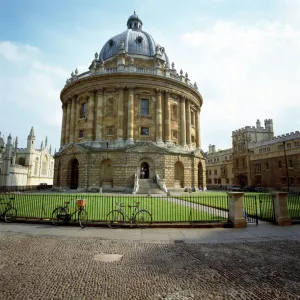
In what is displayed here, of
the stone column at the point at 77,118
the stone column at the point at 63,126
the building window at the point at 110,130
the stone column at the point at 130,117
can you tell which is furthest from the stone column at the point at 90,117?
the stone column at the point at 63,126

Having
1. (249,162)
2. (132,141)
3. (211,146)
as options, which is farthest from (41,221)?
(211,146)

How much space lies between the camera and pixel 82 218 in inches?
408

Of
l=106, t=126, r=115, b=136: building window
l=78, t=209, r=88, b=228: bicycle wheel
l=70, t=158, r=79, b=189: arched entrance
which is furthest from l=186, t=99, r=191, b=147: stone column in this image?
l=78, t=209, r=88, b=228: bicycle wheel

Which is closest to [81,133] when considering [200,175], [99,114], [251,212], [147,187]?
[99,114]

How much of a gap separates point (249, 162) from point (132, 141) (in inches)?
1293

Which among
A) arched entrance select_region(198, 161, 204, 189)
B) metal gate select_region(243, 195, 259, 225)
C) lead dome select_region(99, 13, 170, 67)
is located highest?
lead dome select_region(99, 13, 170, 67)

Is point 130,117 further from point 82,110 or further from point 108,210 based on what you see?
point 108,210

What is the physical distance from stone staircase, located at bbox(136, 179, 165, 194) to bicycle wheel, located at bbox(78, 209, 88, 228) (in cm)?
1694

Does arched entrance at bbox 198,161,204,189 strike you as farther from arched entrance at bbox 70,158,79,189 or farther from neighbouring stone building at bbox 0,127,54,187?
neighbouring stone building at bbox 0,127,54,187

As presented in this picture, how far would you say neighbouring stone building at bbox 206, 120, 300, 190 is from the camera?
Answer: 138ft

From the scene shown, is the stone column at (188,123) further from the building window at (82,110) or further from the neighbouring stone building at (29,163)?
the neighbouring stone building at (29,163)

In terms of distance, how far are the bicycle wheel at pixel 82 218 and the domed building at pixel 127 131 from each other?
16889mm

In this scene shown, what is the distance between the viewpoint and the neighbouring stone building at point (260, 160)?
42.1 m

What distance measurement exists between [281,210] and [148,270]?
27.2 ft
